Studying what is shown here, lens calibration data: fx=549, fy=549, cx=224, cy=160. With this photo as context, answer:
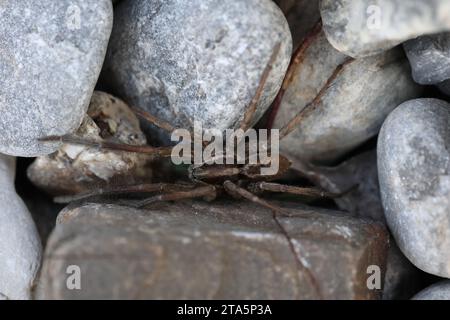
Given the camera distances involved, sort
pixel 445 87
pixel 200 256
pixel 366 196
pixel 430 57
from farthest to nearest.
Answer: pixel 366 196
pixel 445 87
pixel 430 57
pixel 200 256

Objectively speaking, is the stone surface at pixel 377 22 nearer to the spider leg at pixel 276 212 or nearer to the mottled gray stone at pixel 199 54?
the mottled gray stone at pixel 199 54

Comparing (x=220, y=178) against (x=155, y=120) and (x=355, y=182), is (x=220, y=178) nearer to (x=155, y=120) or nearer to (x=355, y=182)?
(x=155, y=120)

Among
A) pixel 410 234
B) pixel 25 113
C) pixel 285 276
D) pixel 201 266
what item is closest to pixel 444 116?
pixel 410 234

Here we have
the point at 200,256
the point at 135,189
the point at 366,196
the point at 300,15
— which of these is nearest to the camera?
the point at 200,256

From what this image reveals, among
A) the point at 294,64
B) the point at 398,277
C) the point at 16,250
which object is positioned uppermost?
the point at 294,64

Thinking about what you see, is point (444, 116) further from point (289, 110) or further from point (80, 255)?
point (80, 255)

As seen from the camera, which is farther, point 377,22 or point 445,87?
point 445,87

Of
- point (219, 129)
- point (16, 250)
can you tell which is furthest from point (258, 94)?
point (16, 250)
